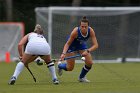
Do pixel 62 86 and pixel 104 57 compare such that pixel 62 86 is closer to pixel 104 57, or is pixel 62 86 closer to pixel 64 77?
pixel 64 77

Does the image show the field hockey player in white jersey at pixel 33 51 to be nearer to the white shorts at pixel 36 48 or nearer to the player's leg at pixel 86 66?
the white shorts at pixel 36 48

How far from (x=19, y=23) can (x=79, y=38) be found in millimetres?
12674

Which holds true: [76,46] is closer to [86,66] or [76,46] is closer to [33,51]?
[86,66]

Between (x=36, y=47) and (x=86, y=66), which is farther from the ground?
(x=36, y=47)

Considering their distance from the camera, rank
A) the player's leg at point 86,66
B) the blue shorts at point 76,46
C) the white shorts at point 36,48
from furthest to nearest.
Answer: the blue shorts at point 76,46 → the player's leg at point 86,66 → the white shorts at point 36,48

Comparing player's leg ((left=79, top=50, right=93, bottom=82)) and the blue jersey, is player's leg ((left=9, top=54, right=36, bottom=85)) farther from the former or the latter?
player's leg ((left=79, top=50, right=93, bottom=82))

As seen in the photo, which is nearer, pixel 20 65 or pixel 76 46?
pixel 20 65

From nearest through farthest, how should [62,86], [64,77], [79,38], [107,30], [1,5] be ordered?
1. [62,86]
2. [79,38]
3. [64,77]
4. [107,30]
5. [1,5]

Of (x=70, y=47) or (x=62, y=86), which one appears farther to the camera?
(x=70, y=47)

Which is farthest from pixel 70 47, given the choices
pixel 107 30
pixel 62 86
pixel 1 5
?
pixel 1 5

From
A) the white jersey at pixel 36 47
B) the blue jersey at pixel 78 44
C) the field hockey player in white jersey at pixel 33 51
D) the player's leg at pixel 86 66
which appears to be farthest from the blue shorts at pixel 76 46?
the white jersey at pixel 36 47

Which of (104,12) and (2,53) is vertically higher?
(104,12)

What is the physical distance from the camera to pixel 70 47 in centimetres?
1552

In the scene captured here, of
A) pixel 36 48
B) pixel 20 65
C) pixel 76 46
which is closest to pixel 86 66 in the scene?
pixel 76 46
